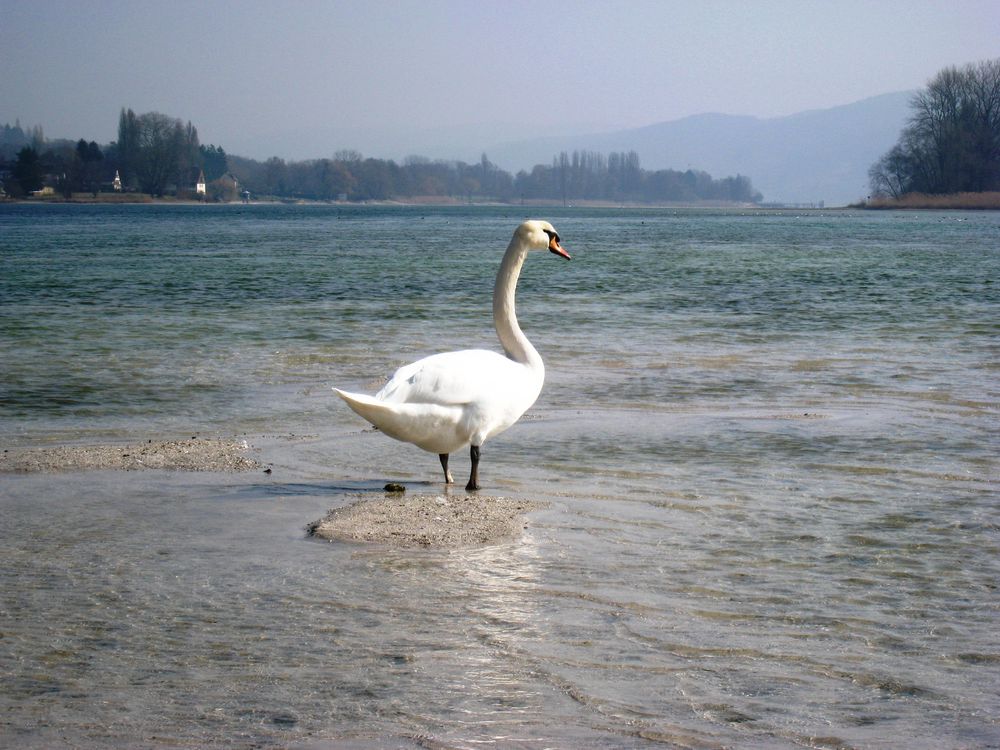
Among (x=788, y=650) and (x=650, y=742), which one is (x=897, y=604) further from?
(x=650, y=742)

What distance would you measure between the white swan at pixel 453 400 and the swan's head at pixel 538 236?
684 mm

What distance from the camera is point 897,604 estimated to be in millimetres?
4891

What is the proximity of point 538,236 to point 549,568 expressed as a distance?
264 cm

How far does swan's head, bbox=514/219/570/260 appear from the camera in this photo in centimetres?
735

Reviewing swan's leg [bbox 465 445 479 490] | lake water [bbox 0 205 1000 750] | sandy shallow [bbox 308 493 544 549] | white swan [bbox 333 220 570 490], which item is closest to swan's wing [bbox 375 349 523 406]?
white swan [bbox 333 220 570 490]

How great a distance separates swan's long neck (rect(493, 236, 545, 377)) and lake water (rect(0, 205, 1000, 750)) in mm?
764

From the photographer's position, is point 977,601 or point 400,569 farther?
point 400,569

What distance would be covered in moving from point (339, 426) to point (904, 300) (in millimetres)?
15003

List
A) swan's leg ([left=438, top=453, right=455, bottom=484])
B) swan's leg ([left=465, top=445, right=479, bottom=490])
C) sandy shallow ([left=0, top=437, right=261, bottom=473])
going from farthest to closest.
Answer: sandy shallow ([left=0, top=437, right=261, bottom=473]), swan's leg ([left=438, top=453, right=455, bottom=484]), swan's leg ([left=465, top=445, right=479, bottom=490])

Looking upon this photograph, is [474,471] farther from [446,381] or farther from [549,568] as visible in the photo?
[549,568]

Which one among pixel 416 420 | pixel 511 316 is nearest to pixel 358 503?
pixel 416 420

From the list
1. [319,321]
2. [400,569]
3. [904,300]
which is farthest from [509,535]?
[904,300]

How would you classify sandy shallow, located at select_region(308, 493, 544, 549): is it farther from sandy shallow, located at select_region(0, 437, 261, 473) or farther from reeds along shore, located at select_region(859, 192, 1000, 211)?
reeds along shore, located at select_region(859, 192, 1000, 211)

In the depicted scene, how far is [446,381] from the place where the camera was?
645 centimetres
